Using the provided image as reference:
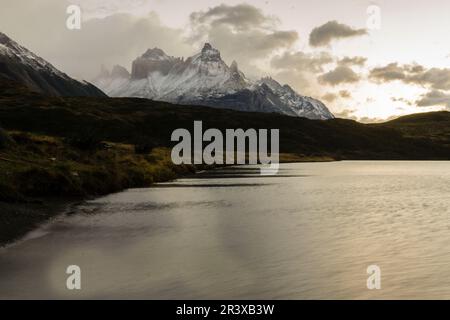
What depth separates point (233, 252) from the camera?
83.4ft

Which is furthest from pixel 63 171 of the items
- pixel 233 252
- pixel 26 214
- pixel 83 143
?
pixel 233 252

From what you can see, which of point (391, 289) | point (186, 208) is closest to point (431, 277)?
point (391, 289)

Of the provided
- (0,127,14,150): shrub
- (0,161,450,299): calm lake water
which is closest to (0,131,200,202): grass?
(0,127,14,150): shrub

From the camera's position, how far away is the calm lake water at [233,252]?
18.7m

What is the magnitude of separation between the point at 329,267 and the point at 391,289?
12.8 ft

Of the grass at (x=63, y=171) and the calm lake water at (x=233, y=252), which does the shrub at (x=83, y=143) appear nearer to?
the grass at (x=63, y=171)

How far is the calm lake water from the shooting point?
18.7 m

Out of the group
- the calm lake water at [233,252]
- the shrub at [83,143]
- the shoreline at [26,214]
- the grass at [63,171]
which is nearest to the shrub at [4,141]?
the grass at [63,171]

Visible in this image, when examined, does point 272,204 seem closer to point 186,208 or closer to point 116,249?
point 186,208

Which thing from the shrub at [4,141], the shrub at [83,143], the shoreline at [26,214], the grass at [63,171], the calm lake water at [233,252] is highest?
the shrub at [83,143]

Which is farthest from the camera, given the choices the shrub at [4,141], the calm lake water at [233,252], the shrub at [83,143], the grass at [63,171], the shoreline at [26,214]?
the shrub at [83,143]

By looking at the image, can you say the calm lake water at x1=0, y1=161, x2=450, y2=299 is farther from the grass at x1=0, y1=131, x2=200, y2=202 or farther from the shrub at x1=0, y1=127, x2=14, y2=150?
the shrub at x1=0, y1=127, x2=14, y2=150

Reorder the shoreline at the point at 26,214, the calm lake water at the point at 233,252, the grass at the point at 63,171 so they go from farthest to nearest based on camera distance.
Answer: the grass at the point at 63,171 < the shoreline at the point at 26,214 < the calm lake water at the point at 233,252
